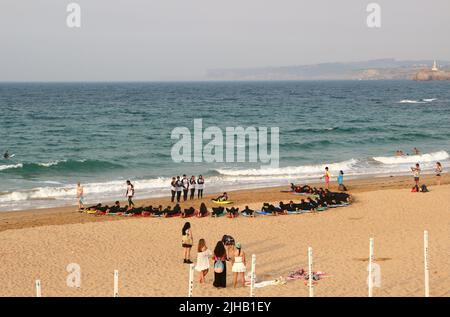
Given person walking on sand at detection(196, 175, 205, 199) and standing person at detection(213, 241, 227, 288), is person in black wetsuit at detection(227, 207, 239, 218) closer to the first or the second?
person walking on sand at detection(196, 175, 205, 199)

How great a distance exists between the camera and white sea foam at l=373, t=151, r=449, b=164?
1699 inches

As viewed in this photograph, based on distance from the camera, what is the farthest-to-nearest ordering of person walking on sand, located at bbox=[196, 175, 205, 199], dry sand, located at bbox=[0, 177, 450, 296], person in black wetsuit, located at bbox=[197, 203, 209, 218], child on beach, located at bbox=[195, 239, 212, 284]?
person walking on sand, located at bbox=[196, 175, 205, 199] < person in black wetsuit, located at bbox=[197, 203, 209, 218] < child on beach, located at bbox=[195, 239, 212, 284] < dry sand, located at bbox=[0, 177, 450, 296]

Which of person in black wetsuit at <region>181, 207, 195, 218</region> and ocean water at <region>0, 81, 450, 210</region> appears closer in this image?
person in black wetsuit at <region>181, 207, 195, 218</region>

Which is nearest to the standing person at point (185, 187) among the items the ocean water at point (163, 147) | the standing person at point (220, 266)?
the ocean water at point (163, 147)

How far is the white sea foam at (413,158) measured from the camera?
43.1 metres

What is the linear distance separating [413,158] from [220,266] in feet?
107

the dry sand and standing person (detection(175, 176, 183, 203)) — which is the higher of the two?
standing person (detection(175, 176, 183, 203))

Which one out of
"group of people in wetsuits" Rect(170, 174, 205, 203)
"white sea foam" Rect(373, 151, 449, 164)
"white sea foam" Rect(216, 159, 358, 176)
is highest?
"group of people in wetsuits" Rect(170, 174, 205, 203)

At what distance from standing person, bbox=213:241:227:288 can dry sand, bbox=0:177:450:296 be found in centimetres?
24

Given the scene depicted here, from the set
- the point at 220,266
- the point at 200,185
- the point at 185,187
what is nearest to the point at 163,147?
the point at 200,185

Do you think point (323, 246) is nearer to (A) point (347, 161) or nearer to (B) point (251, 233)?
(B) point (251, 233)

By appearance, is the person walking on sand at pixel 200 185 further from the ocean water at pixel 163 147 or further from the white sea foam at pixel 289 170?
the white sea foam at pixel 289 170

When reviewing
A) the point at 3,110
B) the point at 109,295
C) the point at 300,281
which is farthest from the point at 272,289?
the point at 3,110

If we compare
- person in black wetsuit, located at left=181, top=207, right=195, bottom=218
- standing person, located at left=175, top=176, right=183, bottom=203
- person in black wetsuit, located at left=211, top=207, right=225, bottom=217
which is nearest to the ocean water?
standing person, located at left=175, top=176, right=183, bottom=203
